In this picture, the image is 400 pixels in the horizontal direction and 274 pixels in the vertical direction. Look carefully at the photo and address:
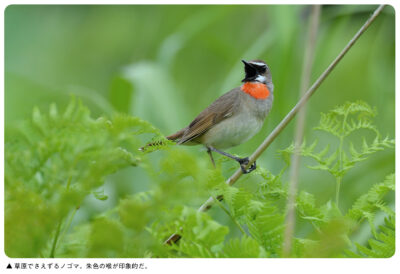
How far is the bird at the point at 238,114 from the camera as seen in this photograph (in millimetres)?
3434

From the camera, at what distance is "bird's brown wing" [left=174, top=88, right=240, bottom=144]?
11.2ft

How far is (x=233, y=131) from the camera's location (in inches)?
136

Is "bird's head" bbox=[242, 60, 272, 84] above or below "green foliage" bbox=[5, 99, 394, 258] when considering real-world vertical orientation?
below

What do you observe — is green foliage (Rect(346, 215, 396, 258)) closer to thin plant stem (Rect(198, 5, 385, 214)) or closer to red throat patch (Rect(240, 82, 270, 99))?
thin plant stem (Rect(198, 5, 385, 214))

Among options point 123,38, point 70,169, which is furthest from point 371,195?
point 123,38

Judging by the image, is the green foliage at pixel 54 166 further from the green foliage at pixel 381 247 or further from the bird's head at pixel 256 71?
the bird's head at pixel 256 71

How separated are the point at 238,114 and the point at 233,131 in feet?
0.39

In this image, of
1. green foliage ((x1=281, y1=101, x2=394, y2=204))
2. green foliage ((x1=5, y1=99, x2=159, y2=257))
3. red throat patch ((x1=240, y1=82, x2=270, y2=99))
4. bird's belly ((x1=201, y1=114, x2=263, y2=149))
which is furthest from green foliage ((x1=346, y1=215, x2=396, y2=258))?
red throat patch ((x1=240, y1=82, x2=270, y2=99))

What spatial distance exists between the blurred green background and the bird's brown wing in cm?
20

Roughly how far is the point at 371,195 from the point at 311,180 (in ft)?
7.28

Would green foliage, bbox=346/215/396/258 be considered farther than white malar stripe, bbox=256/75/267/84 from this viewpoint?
No

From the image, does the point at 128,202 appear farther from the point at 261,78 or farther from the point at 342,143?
the point at 261,78

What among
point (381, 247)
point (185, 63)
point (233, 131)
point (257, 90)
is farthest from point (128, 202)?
point (185, 63)

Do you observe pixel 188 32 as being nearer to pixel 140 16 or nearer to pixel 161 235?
pixel 140 16
